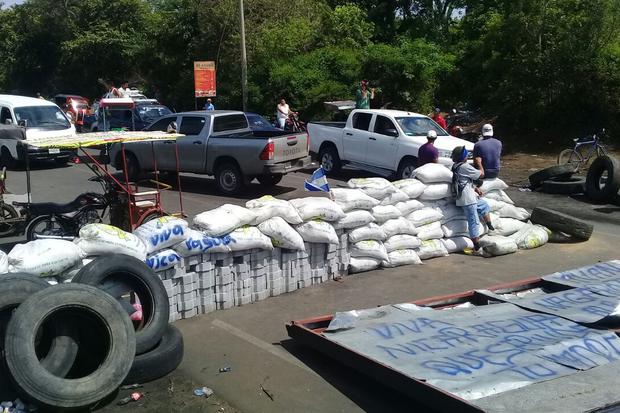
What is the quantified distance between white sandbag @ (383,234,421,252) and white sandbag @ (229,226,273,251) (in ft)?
7.41

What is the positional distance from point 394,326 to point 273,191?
29.9ft

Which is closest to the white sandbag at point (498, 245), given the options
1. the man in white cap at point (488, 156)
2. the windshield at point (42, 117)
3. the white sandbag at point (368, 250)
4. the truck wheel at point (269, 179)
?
the man in white cap at point (488, 156)

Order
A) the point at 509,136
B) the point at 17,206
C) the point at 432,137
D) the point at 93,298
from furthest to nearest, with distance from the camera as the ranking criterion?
1. the point at 509,136
2. the point at 432,137
3. the point at 17,206
4. the point at 93,298

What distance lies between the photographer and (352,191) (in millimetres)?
9141

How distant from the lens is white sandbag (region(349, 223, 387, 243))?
8.92 metres

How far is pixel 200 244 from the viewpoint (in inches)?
283

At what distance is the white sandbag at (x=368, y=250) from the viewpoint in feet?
29.6

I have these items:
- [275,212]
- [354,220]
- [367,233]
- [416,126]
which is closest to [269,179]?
Result: [416,126]

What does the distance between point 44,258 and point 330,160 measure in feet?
40.5

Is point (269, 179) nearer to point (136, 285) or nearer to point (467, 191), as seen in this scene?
point (467, 191)

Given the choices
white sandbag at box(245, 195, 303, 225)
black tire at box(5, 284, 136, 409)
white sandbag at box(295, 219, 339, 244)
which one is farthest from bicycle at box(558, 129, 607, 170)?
black tire at box(5, 284, 136, 409)

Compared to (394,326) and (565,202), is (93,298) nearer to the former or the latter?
(394,326)

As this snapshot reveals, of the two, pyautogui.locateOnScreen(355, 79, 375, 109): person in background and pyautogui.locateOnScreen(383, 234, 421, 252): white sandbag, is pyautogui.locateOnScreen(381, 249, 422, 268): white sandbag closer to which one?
pyautogui.locateOnScreen(383, 234, 421, 252): white sandbag

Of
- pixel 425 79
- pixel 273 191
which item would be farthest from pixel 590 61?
pixel 273 191
